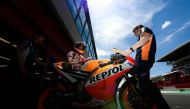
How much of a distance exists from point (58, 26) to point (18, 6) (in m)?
3.41

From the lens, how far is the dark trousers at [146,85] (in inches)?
149

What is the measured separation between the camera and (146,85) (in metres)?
3.82

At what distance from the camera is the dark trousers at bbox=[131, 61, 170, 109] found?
3.79 meters

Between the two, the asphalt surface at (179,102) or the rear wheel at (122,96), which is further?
the asphalt surface at (179,102)

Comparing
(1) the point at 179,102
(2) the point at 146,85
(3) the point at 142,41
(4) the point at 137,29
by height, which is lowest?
(1) the point at 179,102

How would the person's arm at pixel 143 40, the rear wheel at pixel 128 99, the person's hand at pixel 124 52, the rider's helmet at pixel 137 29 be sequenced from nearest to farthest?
the rear wheel at pixel 128 99 < the person's hand at pixel 124 52 < the person's arm at pixel 143 40 < the rider's helmet at pixel 137 29

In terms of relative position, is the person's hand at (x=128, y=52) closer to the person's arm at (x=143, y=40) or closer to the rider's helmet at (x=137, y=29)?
the person's arm at (x=143, y=40)

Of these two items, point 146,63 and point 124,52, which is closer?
point 124,52

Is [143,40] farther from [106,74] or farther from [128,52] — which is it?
[106,74]

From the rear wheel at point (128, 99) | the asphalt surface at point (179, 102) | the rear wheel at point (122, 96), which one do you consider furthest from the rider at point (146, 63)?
the asphalt surface at point (179, 102)

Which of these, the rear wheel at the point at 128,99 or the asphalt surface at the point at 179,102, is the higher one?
the rear wheel at the point at 128,99

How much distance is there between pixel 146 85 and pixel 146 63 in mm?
369

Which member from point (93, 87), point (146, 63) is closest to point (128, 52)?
point (146, 63)

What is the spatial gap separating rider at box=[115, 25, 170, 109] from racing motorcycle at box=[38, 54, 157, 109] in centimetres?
12
